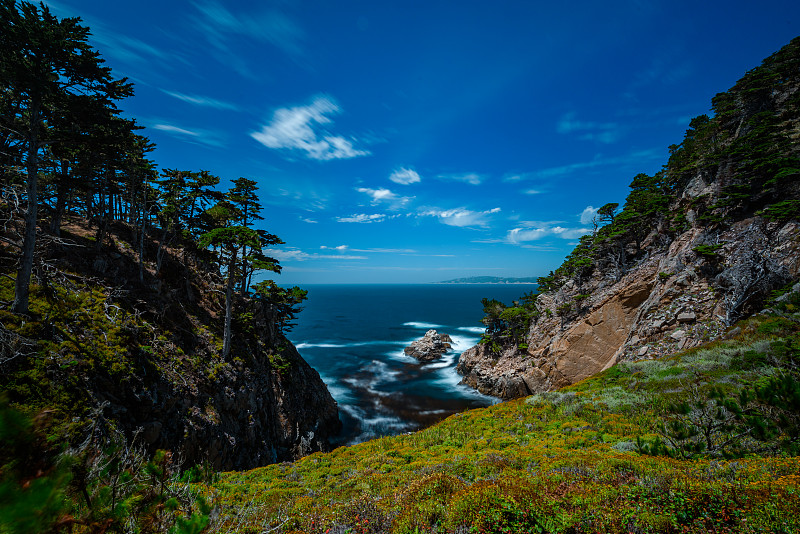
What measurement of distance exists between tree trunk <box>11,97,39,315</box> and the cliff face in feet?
2.11

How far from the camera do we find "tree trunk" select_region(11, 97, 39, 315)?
9.71 m

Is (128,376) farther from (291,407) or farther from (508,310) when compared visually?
(508,310)

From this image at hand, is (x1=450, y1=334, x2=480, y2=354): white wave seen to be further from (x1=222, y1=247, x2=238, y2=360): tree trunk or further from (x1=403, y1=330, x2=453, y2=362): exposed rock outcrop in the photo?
(x1=222, y1=247, x2=238, y2=360): tree trunk

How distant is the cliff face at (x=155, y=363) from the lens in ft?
31.1

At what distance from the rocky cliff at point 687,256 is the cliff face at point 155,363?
24.2m

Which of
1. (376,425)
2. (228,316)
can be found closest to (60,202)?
(228,316)

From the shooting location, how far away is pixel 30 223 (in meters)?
9.93

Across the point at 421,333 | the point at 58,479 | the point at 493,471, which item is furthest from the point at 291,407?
the point at 421,333

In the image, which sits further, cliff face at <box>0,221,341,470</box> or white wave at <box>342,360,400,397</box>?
white wave at <box>342,360,400,397</box>

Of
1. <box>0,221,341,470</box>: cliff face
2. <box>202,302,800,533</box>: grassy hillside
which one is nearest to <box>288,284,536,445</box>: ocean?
<box>0,221,341,470</box>: cliff face

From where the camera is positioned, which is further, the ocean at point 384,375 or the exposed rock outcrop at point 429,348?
the exposed rock outcrop at point 429,348

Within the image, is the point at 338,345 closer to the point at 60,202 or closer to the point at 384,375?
the point at 384,375

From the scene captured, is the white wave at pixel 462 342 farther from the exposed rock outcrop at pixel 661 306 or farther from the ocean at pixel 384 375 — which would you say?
the exposed rock outcrop at pixel 661 306

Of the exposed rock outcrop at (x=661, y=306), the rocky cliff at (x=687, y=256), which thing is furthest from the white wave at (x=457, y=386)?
the exposed rock outcrop at (x=661, y=306)
